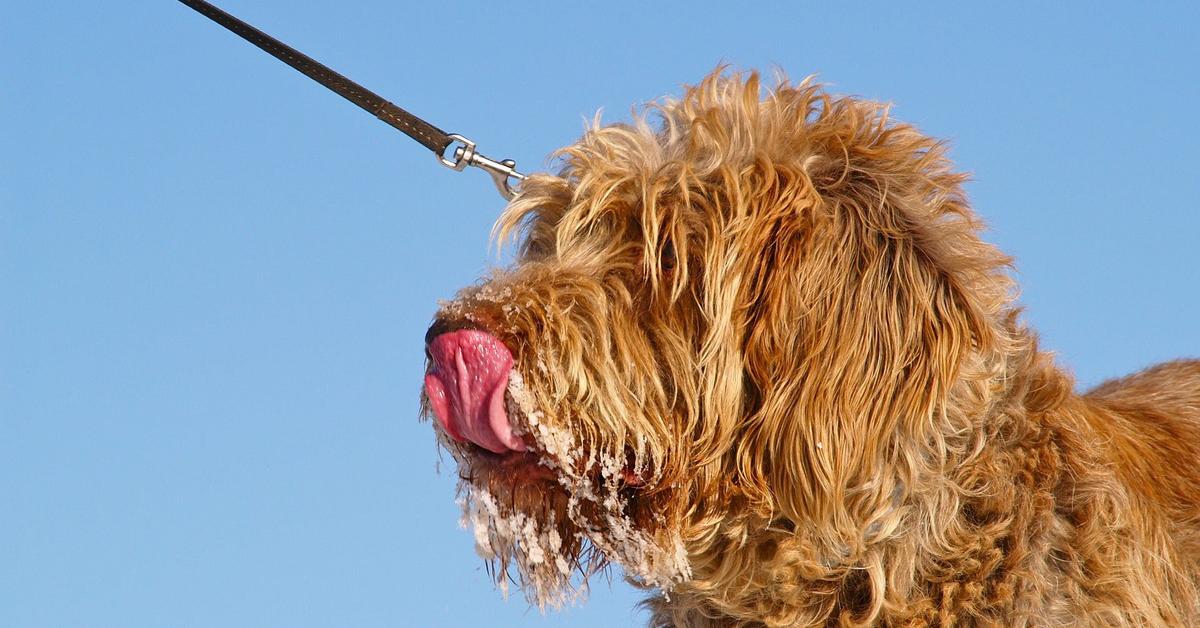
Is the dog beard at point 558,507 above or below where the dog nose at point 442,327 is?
below

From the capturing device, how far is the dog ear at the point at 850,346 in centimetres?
332

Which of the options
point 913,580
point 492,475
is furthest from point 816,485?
point 492,475

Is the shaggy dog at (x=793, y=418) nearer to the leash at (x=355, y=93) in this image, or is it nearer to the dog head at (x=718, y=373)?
the dog head at (x=718, y=373)

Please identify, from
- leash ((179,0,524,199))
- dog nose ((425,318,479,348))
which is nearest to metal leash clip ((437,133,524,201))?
leash ((179,0,524,199))

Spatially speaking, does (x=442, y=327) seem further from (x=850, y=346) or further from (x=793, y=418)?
(x=850, y=346)

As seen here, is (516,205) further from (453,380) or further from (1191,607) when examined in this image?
(1191,607)

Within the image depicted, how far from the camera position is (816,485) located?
3287 millimetres

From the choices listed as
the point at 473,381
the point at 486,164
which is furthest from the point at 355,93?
the point at 473,381

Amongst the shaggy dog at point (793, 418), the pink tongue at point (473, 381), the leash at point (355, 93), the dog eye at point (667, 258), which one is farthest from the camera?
the leash at point (355, 93)

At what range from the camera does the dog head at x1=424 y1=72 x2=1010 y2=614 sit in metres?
3.29

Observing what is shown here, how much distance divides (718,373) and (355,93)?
5.62ft

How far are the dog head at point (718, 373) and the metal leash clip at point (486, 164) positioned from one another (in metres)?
0.68

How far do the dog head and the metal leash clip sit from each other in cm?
68

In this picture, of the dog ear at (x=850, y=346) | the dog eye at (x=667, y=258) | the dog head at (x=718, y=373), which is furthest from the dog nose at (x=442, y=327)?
the dog ear at (x=850, y=346)
